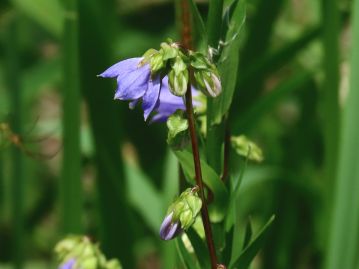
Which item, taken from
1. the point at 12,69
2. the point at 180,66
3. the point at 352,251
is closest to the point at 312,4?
the point at 12,69

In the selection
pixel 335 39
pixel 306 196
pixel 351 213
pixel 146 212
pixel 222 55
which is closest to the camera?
pixel 222 55

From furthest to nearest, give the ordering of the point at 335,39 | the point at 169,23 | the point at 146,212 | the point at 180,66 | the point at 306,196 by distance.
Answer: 1. the point at 169,23
2. the point at 306,196
3. the point at 146,212
4. the point at 335,39
5. the point at 180,66

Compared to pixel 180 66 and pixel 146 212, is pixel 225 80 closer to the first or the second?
pixel 180 66

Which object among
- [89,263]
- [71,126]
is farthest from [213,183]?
[71,126]

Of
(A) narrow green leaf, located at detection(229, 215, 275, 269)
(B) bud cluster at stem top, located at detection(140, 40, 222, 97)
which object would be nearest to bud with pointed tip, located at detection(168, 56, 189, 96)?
(B) bud cluster at stem top, located at detection(140, 40, 222, 97)

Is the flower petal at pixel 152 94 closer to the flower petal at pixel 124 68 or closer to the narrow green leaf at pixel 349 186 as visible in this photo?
the flower petal at pixel 124 68

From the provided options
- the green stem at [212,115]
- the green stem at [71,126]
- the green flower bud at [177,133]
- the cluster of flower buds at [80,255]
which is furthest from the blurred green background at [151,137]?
the green flower bud at [177,133]
